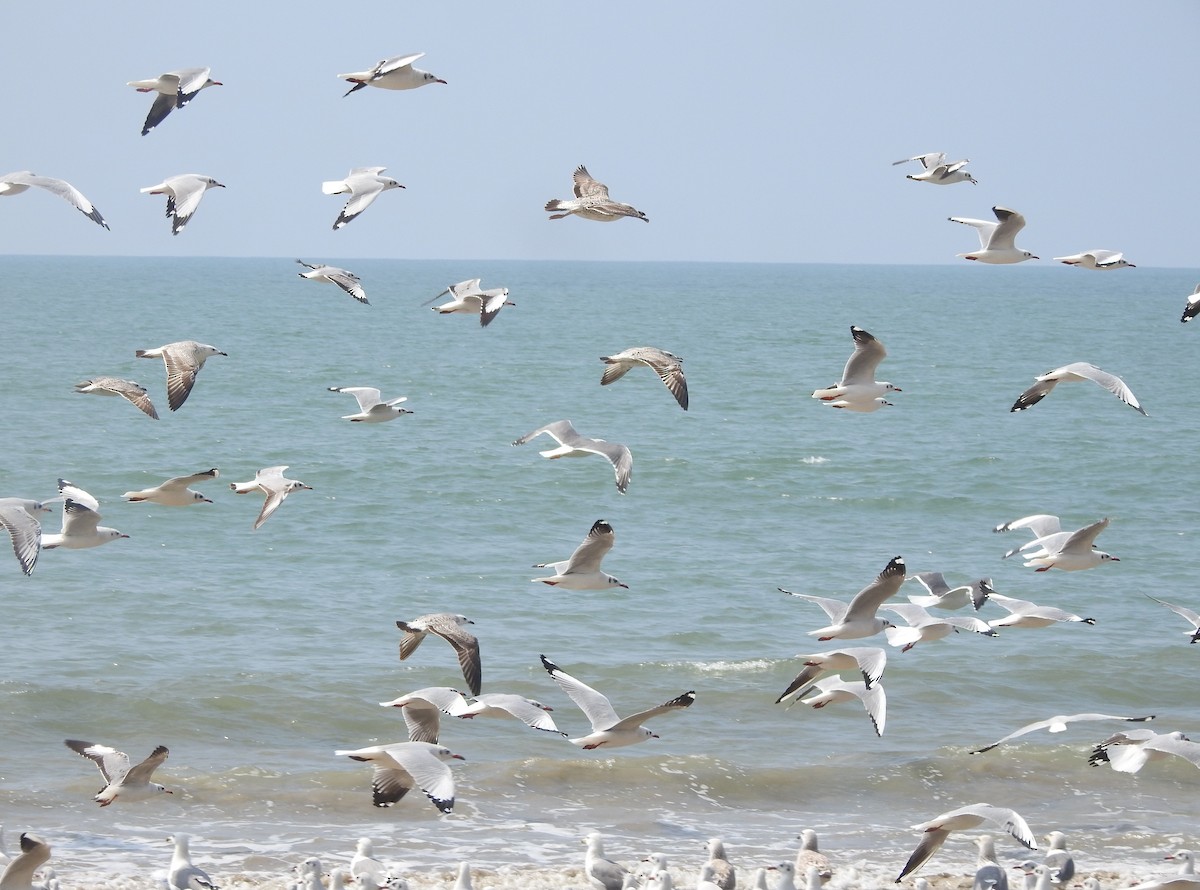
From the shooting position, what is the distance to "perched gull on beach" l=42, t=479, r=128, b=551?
12.9 meters

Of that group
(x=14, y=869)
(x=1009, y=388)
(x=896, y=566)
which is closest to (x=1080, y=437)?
(x=1009, y=388)

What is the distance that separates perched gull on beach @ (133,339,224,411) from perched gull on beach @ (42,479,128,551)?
3.47ft

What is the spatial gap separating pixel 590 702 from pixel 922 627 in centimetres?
258

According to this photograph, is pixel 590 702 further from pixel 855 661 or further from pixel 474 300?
pixel 474 300

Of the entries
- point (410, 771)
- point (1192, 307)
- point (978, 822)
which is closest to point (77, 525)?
point (410, 771)

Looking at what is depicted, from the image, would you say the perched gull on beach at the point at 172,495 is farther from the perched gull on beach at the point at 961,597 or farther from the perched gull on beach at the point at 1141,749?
the perched gull on beach at the point at 1141,749

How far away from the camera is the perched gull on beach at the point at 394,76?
42.2ft

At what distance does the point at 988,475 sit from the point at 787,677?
18316 mm

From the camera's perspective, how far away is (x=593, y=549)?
12.5 metres

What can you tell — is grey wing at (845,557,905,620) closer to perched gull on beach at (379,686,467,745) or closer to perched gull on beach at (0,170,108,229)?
perched gull on beach at (379,686,467,745)

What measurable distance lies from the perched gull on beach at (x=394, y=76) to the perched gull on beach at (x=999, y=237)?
186 inches

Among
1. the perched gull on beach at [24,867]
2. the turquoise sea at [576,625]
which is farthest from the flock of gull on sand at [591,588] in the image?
the turquoise sea at [576,625]

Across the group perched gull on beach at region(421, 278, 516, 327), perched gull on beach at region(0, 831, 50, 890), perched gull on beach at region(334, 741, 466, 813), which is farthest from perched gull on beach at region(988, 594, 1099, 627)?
perched gull on beach at region(0, 831, 50, 890)

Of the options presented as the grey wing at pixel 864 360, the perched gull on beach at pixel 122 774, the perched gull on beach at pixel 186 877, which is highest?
the grey wing at pixel 864 360
